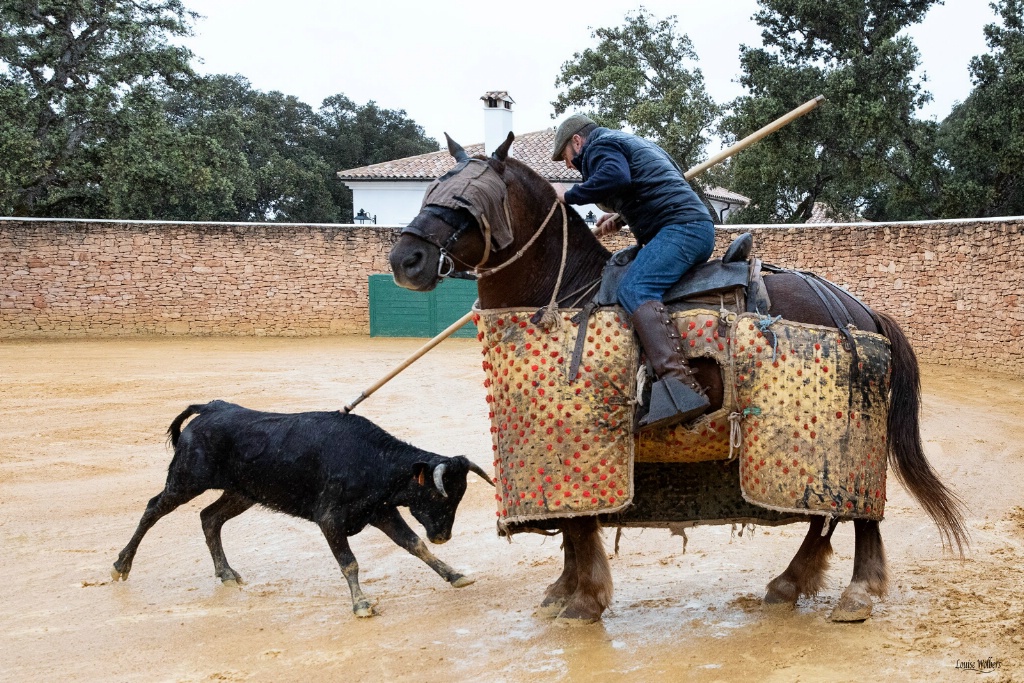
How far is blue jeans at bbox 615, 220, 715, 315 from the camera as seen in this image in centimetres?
453

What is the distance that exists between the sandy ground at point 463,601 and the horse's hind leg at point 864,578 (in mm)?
84

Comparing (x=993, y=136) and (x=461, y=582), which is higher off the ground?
(x=993, y=136)

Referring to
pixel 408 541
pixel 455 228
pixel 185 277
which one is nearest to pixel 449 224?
pixel 455 228

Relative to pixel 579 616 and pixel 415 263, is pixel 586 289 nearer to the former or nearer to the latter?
pixel 415 263

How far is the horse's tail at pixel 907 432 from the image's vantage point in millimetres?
4906

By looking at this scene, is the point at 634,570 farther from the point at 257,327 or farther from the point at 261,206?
the point at 261,206

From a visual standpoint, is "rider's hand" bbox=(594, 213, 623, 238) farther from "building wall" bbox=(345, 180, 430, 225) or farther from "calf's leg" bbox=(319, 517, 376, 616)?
"building wall" bbox=(345, 180, 430, 225)

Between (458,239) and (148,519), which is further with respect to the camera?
(148,519)

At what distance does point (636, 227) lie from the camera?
479cm

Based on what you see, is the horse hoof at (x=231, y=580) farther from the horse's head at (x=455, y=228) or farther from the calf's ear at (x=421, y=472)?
the horse's head at (x=455, y=228)

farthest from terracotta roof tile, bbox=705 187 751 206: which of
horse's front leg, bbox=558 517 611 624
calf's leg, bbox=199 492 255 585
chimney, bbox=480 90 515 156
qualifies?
horse's front leg, bbox=558 517 611 624

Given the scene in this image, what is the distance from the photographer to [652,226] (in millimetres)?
4762

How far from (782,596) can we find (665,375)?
5.25 feet

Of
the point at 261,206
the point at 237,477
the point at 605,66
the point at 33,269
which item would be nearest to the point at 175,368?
the point at 33,269
